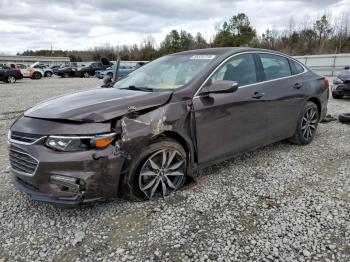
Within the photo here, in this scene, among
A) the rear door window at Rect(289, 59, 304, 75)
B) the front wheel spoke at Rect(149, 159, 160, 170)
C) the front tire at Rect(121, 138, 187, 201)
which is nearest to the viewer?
the front tire at Rect(121, 138, 187, 201)

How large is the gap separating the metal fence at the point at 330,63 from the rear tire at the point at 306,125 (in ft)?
65.4

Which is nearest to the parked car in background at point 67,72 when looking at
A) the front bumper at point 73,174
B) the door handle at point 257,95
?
the door handle at point 257,95

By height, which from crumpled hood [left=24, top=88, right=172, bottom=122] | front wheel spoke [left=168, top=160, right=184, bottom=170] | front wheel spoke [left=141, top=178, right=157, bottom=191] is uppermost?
crumpled hood [left=24, top=88, right=172, bottom=122]

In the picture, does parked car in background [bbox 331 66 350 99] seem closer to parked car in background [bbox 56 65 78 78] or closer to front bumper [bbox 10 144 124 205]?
front bumper [bbox 10 144 124 205]

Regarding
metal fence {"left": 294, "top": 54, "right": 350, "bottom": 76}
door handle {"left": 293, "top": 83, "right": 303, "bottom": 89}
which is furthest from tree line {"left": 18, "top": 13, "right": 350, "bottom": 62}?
door handle {"left": 293, "top": 83, "right": 303, "bottom": 89}

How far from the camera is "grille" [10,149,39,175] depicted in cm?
263

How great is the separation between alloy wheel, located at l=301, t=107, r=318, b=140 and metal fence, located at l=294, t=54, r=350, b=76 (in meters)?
19.9

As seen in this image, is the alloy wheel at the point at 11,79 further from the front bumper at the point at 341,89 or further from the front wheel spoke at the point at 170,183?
the front wheel spoke at the point at 170,183

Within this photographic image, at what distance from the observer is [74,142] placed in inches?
102

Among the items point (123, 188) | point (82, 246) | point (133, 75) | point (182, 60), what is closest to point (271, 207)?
point (123, 188)

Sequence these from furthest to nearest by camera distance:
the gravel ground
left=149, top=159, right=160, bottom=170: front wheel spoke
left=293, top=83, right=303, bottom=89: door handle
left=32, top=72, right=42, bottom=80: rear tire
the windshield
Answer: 1. left=32, top=72, right=42, bottom=80: rear tire
2. left=293, top=83, right=303, bottom=89: door handle
3. the windshield
4. left=149, top=159, right=160, bottom=170: front wheel spoke
5. the gravel ground

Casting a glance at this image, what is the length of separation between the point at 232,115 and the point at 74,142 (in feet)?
6.14

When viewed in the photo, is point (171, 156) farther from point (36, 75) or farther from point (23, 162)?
point (36, 75)

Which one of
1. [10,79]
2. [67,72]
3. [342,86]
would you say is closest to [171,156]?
[342,86]
